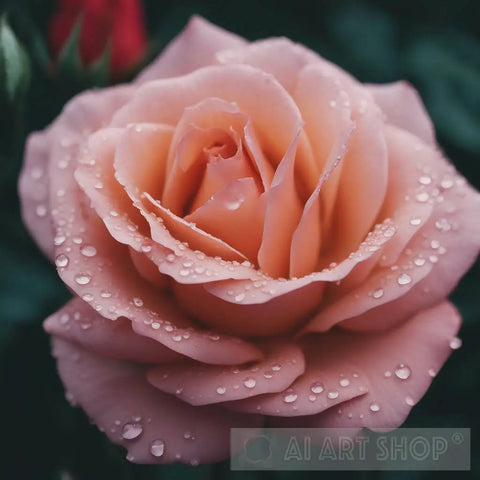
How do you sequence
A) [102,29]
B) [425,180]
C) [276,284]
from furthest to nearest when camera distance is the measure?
[102,29], [425,180], [276,284]

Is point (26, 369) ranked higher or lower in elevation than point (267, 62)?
lower

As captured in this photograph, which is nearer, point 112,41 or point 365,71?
point 112,41

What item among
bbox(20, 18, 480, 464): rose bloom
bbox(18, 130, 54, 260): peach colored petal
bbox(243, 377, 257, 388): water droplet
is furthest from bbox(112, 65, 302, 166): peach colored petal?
bbox(243, 377, 257, 388): water droplet

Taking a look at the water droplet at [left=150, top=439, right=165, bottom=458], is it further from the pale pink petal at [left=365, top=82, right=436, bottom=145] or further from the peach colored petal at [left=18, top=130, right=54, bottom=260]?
the pale pink petal at [left=365, top=82, right=436, bottom=145]

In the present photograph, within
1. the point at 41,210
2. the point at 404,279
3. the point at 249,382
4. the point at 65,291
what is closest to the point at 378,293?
the point at 404,279

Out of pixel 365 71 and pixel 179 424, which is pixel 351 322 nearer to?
pixel 179 424

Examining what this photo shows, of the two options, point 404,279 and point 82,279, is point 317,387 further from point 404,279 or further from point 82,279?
point 82,279

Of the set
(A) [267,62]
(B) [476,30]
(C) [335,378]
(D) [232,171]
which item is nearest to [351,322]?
(C) [335,378]
